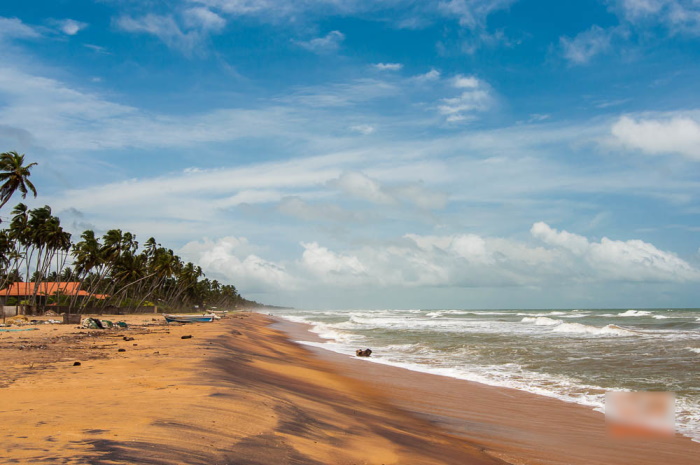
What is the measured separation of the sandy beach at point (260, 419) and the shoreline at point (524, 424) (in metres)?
0.04

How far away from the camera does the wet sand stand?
576cm

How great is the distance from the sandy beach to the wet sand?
23 mm

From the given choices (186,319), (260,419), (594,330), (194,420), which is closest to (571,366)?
(260,419)

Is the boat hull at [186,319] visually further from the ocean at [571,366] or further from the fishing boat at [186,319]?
the ocean at [571,366]

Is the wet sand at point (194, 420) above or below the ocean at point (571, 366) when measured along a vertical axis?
above

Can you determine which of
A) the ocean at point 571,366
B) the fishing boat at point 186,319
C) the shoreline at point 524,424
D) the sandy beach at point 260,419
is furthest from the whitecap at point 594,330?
the fishing boat at point 186,319

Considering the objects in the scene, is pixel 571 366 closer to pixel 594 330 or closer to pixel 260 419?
pixel 260 419

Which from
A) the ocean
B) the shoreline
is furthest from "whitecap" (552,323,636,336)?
the shoreline

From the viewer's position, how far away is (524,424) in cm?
1141

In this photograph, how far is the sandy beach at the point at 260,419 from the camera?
6.02 metres

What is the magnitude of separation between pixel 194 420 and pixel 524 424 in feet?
25.6

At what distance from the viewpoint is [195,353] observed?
56.4 feet

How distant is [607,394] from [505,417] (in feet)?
15.8

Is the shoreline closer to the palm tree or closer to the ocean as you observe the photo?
the ocean
